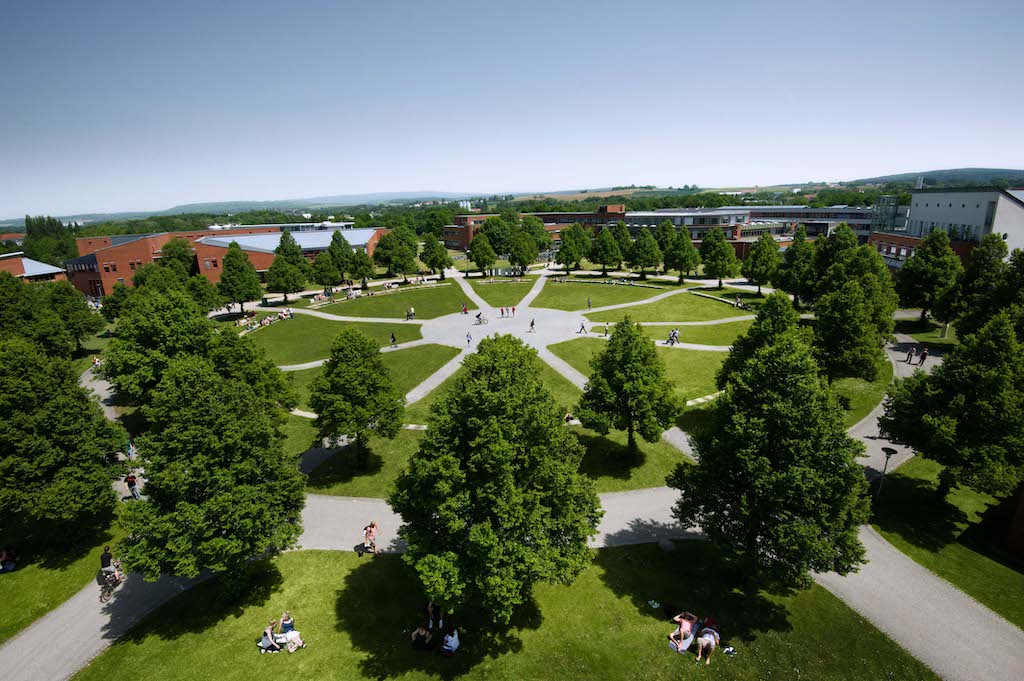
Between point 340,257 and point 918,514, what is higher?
point 340,257

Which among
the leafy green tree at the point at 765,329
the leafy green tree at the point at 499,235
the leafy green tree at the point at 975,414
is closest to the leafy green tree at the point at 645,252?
→ the leafy green tree at the point at 499,235

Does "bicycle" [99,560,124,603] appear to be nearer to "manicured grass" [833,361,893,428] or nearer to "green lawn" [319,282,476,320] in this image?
"manicured grass" [833,361,893,428]

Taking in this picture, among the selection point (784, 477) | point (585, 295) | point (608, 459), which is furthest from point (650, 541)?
point (585, 295)

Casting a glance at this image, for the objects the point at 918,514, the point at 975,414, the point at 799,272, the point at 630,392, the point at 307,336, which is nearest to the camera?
the point at 975,414

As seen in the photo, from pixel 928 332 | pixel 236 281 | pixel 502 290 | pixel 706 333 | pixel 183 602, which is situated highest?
pixel 236 281

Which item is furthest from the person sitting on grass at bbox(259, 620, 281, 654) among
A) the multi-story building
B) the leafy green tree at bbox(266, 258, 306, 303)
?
the multi-story building

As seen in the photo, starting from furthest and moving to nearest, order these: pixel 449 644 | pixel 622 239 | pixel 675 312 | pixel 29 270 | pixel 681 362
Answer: pixel 622 239 → pixel 29 270 → pixel 675 312 → pixel 681 362 → pixel 449 644

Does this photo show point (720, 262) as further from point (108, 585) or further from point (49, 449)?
point (49, 449)
